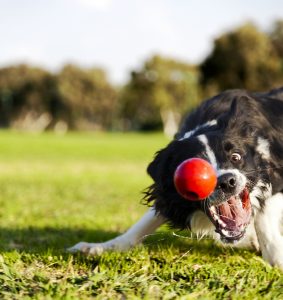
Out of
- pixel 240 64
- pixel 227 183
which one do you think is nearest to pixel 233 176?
pixel 227 183

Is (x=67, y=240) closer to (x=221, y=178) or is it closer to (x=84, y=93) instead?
(x=221, y=178)

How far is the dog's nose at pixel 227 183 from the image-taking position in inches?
139

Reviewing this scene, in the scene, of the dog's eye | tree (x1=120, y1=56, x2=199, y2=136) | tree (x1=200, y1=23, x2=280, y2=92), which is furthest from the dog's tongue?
tree (x1=120, y1=56, x2=199, y2=136)

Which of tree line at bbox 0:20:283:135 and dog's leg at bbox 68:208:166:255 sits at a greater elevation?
tree line at bbox 0:20:283:135

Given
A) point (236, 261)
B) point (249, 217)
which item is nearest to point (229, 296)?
point (249, 217)

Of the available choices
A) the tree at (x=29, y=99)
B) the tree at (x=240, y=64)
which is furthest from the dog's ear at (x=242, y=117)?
the tree at (x=29, y=99)

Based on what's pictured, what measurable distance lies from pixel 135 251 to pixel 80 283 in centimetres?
121

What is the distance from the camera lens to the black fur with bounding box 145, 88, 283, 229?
151 inches

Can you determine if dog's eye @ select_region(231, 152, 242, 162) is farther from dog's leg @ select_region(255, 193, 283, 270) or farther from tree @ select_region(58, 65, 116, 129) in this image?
tree @ select_region(58, 65, 116, 129)

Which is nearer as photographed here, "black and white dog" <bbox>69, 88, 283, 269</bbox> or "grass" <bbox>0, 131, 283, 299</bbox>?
"grass" <bbox>0, 131, 283, 299</bbox>

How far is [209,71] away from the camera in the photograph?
47.8 metres

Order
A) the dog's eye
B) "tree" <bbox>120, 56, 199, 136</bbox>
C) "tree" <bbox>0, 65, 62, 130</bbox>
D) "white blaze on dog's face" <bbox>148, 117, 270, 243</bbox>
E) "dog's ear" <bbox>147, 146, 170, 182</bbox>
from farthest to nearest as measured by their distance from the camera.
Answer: "tree" <bbox>0, 65, 62, 130</bbox>, "tree" <bbox>120, 56, 199, 136</bbox>, "dog's ear" <bbox>147, 146, 170, 182</bbox>, the dog's eye, "white blaze on dog's face" <bbox>148, 117, 270, 243</bbox>

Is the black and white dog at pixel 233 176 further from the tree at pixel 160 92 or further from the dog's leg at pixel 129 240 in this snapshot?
the tree at pixel 160 92

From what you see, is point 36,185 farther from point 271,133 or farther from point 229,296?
point 229,296
